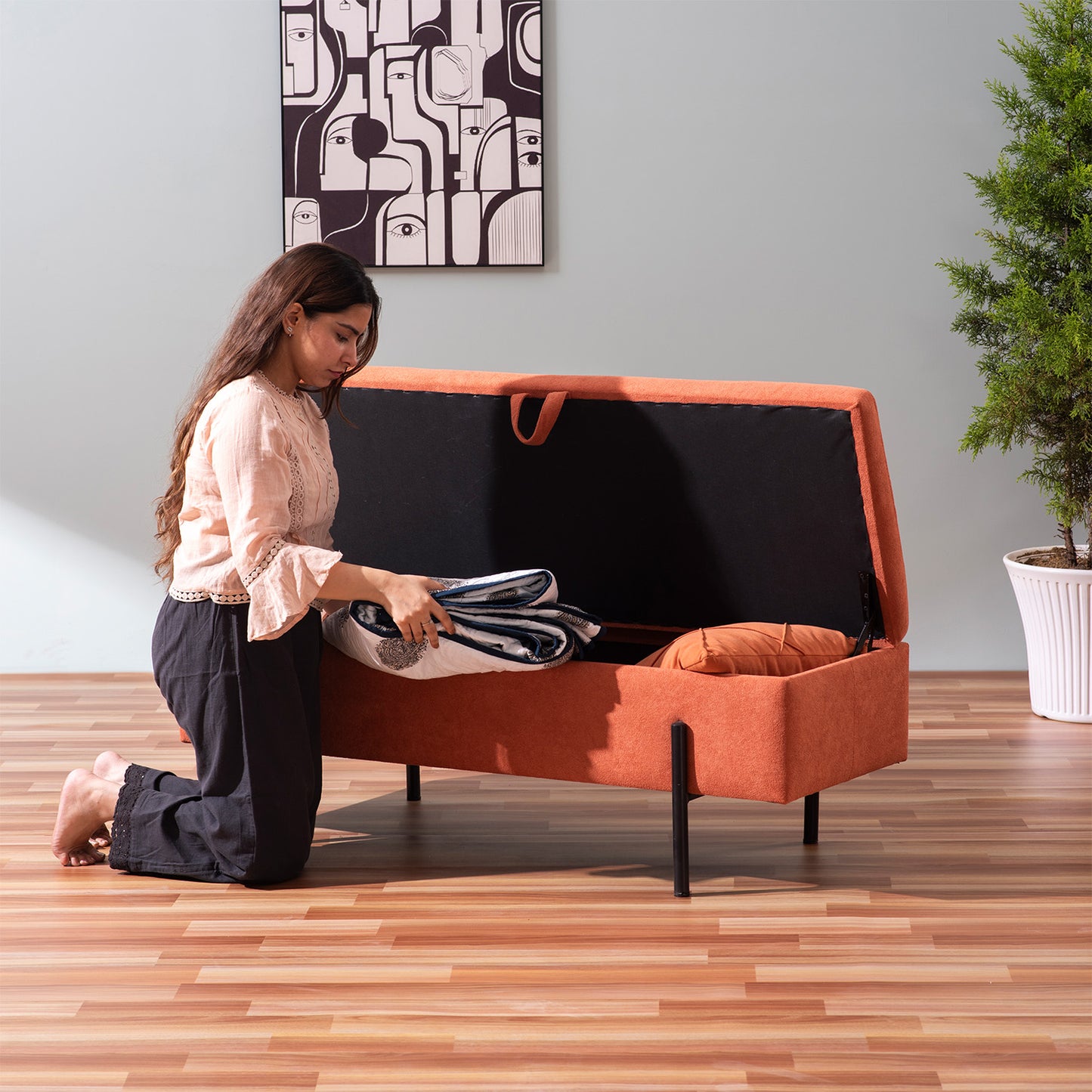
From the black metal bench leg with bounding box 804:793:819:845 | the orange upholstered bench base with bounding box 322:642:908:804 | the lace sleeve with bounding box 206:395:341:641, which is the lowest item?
the black metal bench leg with bounding box 804:793:819:845

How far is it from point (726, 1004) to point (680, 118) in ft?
8.74

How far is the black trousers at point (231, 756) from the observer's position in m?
2.27

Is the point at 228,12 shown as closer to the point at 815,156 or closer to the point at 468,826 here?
the point at 815,156

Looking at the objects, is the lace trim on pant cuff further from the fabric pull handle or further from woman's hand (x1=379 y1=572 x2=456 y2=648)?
the fabric pull handle

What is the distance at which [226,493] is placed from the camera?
87.3 inches

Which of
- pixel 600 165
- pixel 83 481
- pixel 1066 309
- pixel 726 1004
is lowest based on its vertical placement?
pixel 726 1004

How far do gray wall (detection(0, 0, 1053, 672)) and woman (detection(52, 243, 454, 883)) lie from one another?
1636 millimetres

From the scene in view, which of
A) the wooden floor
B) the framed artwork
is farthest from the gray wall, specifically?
the wooden floor

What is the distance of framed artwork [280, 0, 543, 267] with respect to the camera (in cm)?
379

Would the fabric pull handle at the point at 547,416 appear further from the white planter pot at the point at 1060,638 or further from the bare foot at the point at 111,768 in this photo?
the white planter pot at the point at 1060,638

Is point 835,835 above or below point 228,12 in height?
below

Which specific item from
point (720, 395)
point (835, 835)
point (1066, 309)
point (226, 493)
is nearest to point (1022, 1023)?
point (835, 835)

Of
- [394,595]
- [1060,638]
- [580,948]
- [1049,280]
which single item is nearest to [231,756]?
[394,595]

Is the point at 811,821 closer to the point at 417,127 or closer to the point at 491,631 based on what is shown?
the point at 491,631
